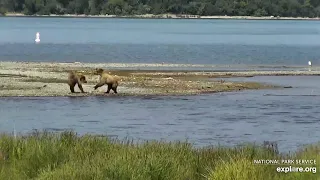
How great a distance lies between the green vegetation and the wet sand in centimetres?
1806

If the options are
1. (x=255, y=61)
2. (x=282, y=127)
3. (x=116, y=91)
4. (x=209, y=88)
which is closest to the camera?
(x=282, y=127)

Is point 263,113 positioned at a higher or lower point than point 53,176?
lower

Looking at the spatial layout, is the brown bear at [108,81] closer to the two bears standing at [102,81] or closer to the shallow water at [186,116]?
the two bears standing at [102,81]

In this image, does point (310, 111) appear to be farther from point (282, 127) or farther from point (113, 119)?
point (113, 119)

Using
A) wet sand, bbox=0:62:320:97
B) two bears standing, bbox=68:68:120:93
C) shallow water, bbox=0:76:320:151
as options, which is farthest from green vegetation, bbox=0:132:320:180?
wet sand, bbox=0:62:320:97

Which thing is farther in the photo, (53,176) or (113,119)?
(113,119)

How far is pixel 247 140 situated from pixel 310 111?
769 centimetres

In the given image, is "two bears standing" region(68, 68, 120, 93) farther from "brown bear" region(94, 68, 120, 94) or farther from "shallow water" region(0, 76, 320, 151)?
"shallow water" region(0, 76, 320, 151)

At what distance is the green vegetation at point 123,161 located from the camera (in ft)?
35.7

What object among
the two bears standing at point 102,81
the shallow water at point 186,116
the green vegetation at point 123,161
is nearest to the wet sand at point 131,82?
the two bears standing at point 102,81

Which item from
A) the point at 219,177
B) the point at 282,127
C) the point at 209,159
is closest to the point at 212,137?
the point at 282,127

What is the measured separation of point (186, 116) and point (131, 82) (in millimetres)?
10147

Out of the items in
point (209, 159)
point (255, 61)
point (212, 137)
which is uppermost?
point (209, 159)

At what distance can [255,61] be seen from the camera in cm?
6062
